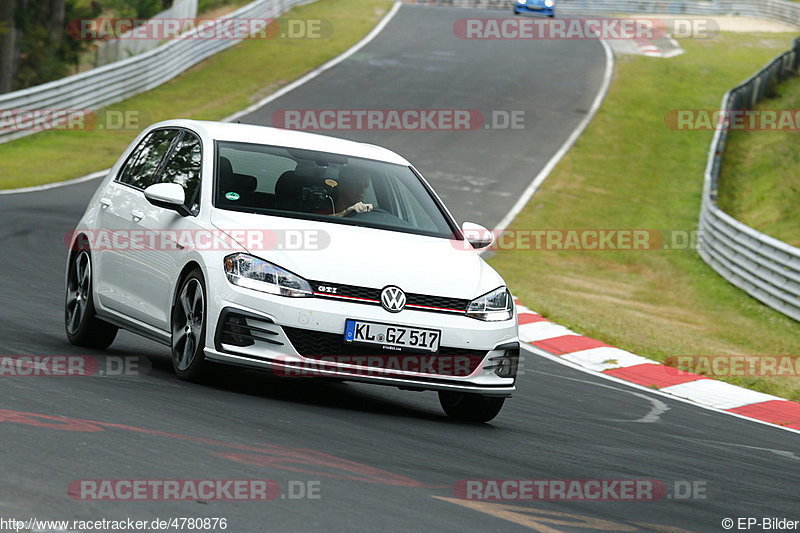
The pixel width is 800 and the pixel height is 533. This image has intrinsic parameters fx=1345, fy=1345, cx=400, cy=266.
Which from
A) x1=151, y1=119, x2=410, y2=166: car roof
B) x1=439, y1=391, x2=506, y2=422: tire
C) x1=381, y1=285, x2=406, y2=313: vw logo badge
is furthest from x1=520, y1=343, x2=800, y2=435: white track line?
x1=381, y1=285, x2=406, y2=313: vw logo badge

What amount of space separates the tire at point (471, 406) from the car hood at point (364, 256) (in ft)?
2.48

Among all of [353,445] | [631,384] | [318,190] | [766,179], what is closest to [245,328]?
[353,445]

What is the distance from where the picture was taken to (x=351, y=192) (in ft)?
28.8

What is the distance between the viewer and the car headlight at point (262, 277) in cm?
761

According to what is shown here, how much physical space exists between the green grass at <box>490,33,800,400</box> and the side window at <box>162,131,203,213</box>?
5.90 meters

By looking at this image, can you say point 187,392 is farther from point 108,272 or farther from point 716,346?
point 716,346

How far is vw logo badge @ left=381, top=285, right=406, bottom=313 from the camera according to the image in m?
7.65

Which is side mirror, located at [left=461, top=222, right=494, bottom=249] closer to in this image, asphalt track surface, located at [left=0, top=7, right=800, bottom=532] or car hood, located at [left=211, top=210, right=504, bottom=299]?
car hood, located at [left=211, top=210, right=504, bottom=299]

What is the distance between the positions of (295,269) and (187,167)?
1.64 m

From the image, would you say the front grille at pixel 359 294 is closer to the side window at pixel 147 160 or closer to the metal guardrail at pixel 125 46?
the side window at pixel 147 160

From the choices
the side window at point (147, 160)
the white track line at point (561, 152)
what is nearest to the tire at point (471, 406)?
the side window at point (147, 160)

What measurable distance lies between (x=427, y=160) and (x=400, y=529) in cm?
2291

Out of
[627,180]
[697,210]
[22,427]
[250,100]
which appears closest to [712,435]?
[22,427]

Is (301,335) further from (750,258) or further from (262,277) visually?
(750,258)
